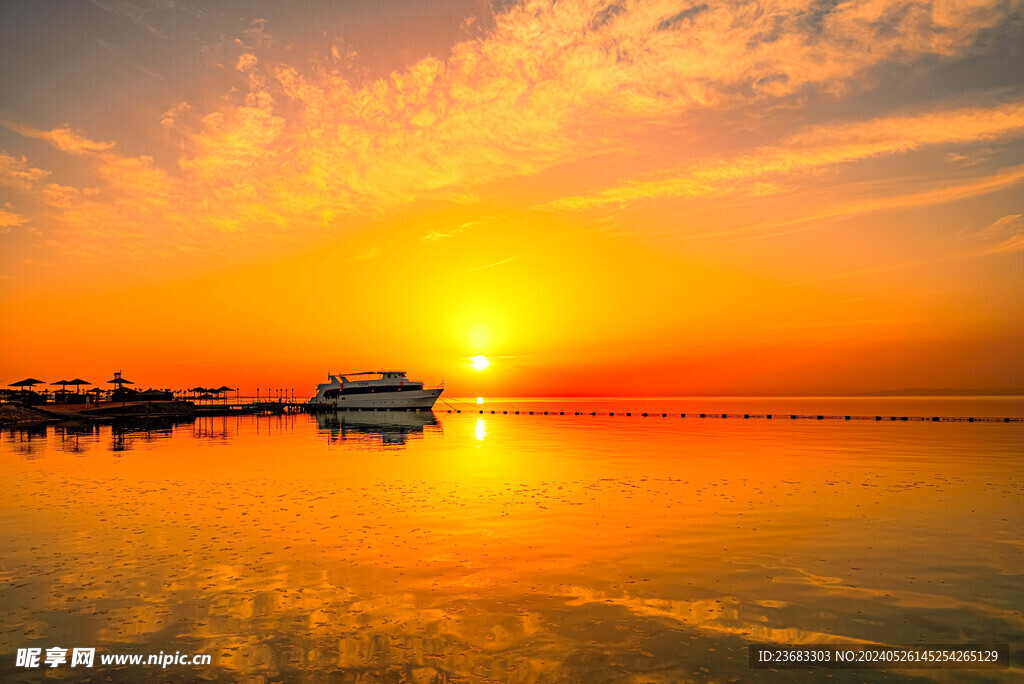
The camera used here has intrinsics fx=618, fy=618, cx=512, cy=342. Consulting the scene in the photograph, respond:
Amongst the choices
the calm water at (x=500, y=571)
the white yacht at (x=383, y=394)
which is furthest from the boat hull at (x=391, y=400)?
the calm water at (x=500, y=571)

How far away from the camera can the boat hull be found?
12169cm

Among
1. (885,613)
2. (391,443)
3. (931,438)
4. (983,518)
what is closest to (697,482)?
(983,518)

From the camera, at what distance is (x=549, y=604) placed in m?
11.9

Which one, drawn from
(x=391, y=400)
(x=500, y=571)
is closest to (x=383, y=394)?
(x=391, y=400)

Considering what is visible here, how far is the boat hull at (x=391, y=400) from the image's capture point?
122 m

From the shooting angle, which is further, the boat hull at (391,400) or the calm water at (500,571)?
the boat hull at (391,400)

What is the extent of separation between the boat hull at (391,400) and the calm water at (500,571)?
298 ft

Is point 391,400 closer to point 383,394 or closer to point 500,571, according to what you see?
point 383,394

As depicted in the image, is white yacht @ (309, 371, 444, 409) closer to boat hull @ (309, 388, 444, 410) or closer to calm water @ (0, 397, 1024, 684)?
boat hull @ (309, 388, 444, 410)

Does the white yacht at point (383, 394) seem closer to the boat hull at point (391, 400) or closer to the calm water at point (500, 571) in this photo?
the boat hull at point (391, 400)

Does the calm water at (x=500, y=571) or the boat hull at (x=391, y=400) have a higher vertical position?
the boat hull at (x=391, y=400)

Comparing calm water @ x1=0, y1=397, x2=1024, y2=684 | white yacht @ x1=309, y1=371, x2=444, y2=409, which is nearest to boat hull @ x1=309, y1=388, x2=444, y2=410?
white yacht @ x1=309, y1=371, x2=444, y2=409

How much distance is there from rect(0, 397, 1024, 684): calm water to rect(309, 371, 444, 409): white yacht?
9105cm

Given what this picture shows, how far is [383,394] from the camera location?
4902 inches
